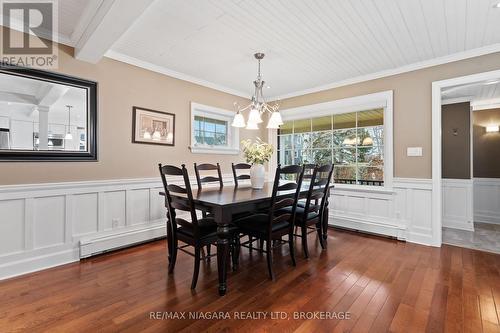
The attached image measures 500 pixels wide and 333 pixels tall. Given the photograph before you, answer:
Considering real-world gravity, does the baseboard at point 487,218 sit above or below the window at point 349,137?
below

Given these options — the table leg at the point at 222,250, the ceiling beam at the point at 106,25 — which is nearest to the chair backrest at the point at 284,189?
the table leg at the point at 222,250

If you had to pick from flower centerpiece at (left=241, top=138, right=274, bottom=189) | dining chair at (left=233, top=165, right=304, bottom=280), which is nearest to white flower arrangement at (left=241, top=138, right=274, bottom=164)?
flower centerpiece at (left=241, top=138, right=274, bottom=189)

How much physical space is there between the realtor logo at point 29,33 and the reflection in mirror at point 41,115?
20cm

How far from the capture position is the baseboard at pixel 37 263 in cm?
231

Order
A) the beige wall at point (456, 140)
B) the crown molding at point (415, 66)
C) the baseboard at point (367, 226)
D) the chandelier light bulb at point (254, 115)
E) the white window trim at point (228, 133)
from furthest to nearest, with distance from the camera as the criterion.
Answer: the beige wall at point (456, 140) → the white window trim at point (228, 133) → the baseboard at point (367, 226) → the crown molding at point (415, 66) → the chandelier light bulb at point (254, 115)

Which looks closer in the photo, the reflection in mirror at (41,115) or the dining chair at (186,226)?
the dining chair at (186,226)

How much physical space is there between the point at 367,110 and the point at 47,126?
4.35 m

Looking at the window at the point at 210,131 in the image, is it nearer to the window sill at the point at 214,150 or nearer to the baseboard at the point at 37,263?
the window sill at the point at 214,150

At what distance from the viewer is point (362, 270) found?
2463 millimetres

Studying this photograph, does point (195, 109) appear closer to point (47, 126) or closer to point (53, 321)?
point (47, 126)

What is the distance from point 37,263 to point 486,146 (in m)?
7.23

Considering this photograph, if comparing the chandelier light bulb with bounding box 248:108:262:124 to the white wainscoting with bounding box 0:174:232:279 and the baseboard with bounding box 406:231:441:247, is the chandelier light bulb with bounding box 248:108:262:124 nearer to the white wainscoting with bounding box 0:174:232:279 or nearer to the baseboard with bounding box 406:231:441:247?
the white wainscoting with bounding box 0:174:232:279

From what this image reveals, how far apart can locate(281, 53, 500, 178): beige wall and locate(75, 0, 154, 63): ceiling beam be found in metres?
3.41

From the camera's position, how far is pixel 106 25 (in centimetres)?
206
